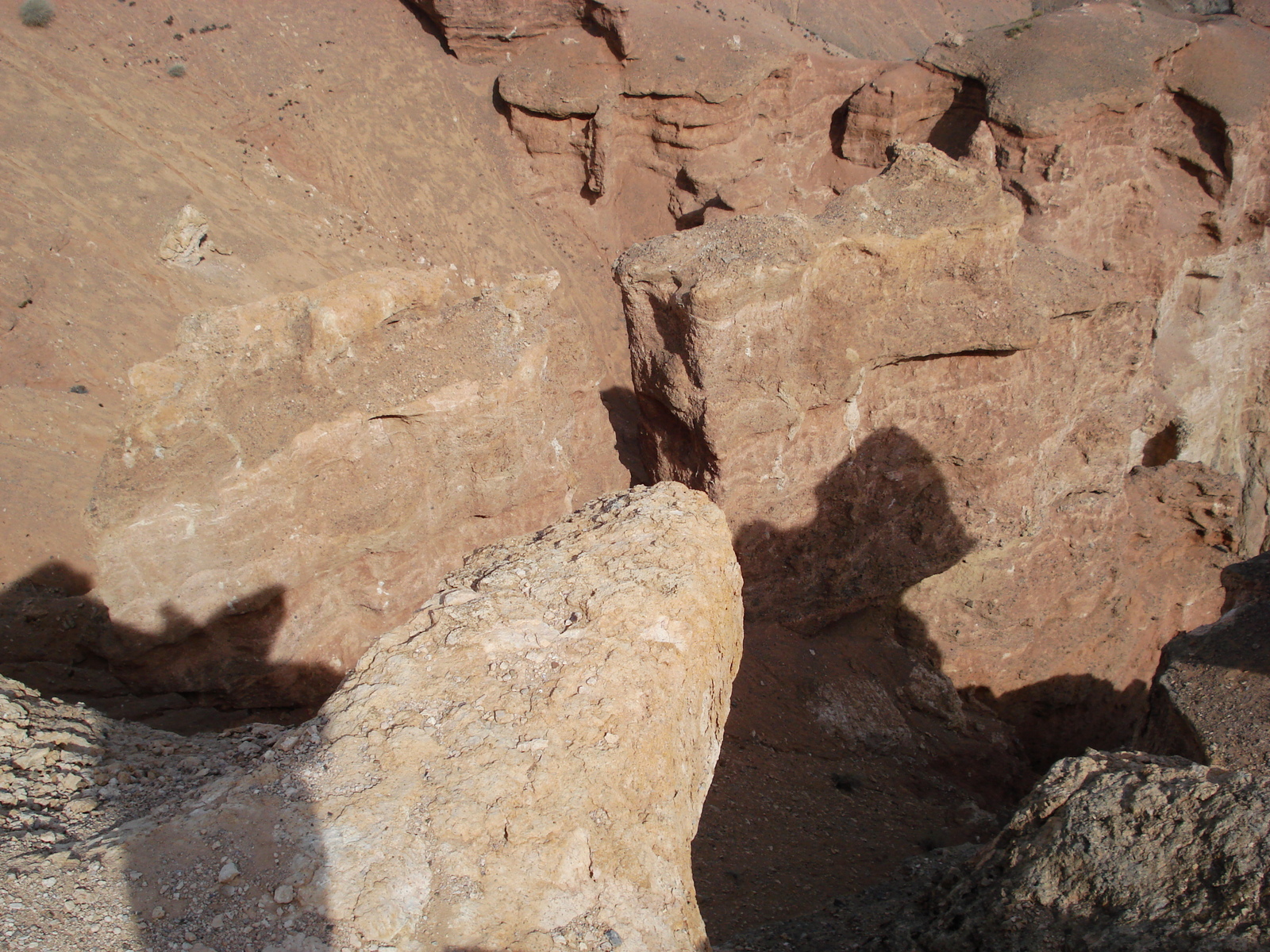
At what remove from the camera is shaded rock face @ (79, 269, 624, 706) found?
545 cm

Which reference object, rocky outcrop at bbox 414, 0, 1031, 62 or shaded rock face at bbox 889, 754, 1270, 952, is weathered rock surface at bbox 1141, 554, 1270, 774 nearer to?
shaded rock face at bbox 889, 754, 1270, 952

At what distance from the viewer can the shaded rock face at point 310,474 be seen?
17.9 ft

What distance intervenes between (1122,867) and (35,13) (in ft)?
57.1

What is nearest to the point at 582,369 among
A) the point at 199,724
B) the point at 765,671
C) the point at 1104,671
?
the point at 765,671

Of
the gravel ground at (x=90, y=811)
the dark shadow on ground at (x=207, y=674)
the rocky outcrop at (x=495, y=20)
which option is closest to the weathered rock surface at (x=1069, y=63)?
the rocky outcrop at (x=495, y=20)

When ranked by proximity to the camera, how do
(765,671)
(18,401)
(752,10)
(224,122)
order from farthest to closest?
(752,10), (224,122), (18,401), (765,671)

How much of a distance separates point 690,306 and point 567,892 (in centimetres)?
472

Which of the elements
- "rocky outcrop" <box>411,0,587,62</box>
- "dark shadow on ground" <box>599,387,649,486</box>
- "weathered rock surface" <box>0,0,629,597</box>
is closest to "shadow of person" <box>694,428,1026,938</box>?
"dark shadow on ground" <box>599,387,649,486</box>

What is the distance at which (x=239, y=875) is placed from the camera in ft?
9.39

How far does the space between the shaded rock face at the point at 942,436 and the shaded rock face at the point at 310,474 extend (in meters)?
1.63

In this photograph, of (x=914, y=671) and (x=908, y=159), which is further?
(x=914, y=671)

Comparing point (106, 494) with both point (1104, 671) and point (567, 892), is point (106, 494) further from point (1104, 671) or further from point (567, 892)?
point (1104, 671)

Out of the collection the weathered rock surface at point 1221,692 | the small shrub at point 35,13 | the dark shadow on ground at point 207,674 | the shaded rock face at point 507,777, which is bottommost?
the dark shadow on ground at point 207,674

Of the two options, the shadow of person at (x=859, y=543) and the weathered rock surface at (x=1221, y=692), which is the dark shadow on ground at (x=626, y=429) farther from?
Answer: the weathered rock surface at (x=1221, y=692)
